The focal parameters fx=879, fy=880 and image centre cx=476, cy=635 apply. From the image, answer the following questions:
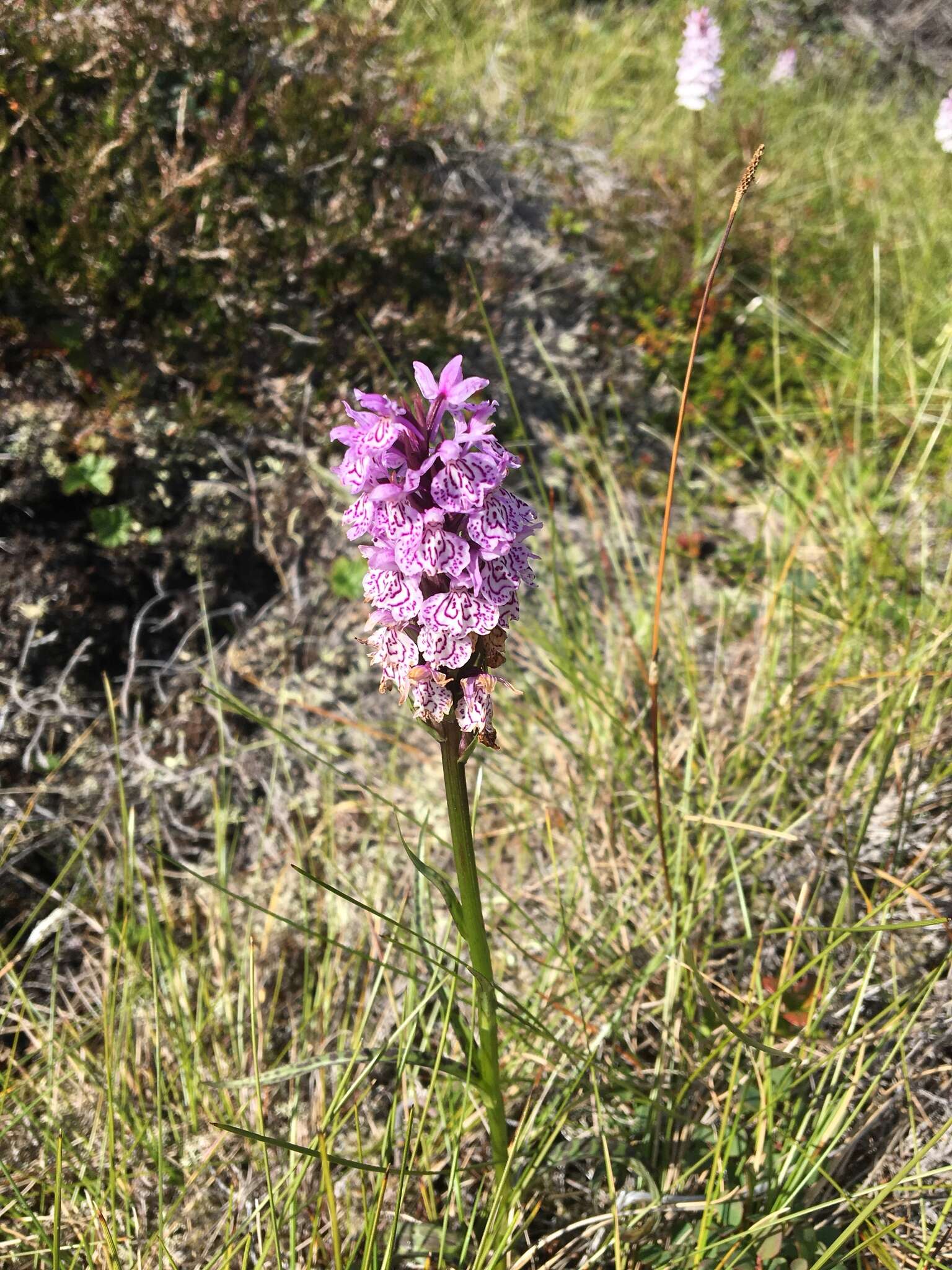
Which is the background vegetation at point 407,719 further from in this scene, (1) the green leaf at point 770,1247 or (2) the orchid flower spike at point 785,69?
(2) the orchid flower spike at point 785,69

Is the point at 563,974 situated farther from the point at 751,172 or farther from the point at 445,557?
the point at 751,172

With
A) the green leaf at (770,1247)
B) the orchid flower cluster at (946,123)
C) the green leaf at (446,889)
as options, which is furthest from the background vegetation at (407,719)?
the orchid flower cluster at (946,123)

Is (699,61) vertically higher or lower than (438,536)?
higher

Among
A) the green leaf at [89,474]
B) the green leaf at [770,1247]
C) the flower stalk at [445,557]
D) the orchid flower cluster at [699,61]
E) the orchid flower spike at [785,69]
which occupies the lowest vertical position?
the green leaf at [770,1247]

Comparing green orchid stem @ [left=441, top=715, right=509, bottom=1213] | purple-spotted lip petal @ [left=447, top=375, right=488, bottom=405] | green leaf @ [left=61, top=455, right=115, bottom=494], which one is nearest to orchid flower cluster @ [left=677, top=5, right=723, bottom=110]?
green leaf @ [left=61, top=455, right=115, bottom=494]

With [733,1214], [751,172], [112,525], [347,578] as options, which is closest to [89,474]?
[112,525]

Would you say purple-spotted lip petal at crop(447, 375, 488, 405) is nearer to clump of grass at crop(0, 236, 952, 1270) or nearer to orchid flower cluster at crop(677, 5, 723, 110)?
clump of grass at crop(0, 236, 952, 1270)
